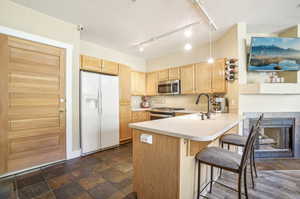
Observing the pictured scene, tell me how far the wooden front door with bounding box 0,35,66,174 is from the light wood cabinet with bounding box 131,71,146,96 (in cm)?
210

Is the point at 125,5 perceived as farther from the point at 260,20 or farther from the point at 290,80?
the point at 290,80

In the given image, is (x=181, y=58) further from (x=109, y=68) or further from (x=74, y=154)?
(x=74, y=154)

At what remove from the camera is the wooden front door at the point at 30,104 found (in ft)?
6.46

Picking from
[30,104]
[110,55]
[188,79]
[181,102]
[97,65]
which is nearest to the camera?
[30,104]

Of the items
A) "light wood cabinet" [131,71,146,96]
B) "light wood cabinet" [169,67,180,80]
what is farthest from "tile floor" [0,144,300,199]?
"light wood cabinet" [169,67,180,80]

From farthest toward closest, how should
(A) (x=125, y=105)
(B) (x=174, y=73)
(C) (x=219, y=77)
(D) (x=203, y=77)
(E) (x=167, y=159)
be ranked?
(B) (x=174, y=73) → (A) (x=125, y=105) → (D) (x=203, y=77) → (C) (x=219, y=77) → (E) (x=167, y=159)

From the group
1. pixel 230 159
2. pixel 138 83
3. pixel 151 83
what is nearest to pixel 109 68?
pixel 138 83

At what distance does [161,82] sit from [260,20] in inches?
103

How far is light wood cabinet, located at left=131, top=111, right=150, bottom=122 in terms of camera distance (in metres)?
3.89

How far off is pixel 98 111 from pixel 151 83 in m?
2.09

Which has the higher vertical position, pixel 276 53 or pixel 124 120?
pixel 276 53

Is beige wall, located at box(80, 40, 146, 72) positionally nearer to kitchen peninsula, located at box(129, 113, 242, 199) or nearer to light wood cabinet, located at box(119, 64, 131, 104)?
light wood cabinet, located at box(119, 64, 131, 104)

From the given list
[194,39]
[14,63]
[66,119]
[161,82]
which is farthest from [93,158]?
[194,39]

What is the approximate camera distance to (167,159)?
123 cm
